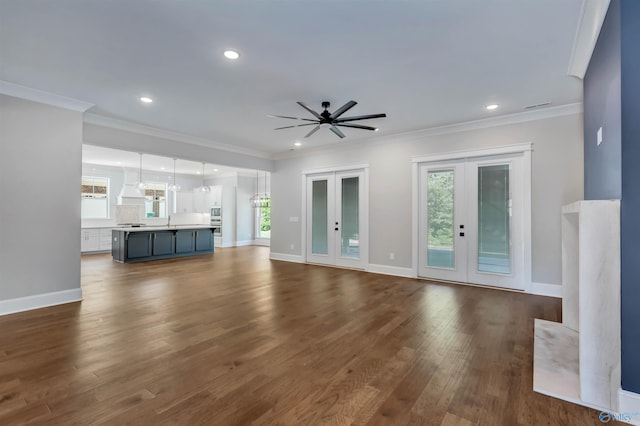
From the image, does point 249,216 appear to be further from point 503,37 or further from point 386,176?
point 503,37

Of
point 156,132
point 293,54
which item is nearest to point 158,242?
point 156,132

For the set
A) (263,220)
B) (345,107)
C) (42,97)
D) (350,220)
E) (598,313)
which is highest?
(42,97)

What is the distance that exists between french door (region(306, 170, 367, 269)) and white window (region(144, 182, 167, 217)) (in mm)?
7065

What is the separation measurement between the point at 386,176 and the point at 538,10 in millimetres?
3956

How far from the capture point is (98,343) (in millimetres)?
2877

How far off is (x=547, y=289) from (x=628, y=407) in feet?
10.5

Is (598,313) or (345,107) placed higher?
(345,107)

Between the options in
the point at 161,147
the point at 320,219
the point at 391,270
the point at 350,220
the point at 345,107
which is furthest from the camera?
the point at 320,219

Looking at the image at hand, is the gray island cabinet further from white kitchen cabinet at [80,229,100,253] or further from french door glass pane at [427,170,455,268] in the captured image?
french door glass pane at [427,170,455,268]

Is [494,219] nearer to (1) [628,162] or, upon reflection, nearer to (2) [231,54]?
(1) [628,162]

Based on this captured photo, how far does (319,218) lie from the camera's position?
24.4 ft

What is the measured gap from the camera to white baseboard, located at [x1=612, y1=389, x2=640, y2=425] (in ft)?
6.03

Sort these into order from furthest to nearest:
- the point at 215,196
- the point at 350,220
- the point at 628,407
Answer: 1. the point at 215,196
2. the point at 350,220
3. the point at 628,407

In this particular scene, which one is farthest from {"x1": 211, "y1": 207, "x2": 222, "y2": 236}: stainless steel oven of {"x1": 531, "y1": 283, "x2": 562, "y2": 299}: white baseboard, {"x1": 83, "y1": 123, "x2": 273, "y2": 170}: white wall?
{"x1": 531, "y1": 283, "x2": 562, "y2": 299}: white baseboard
